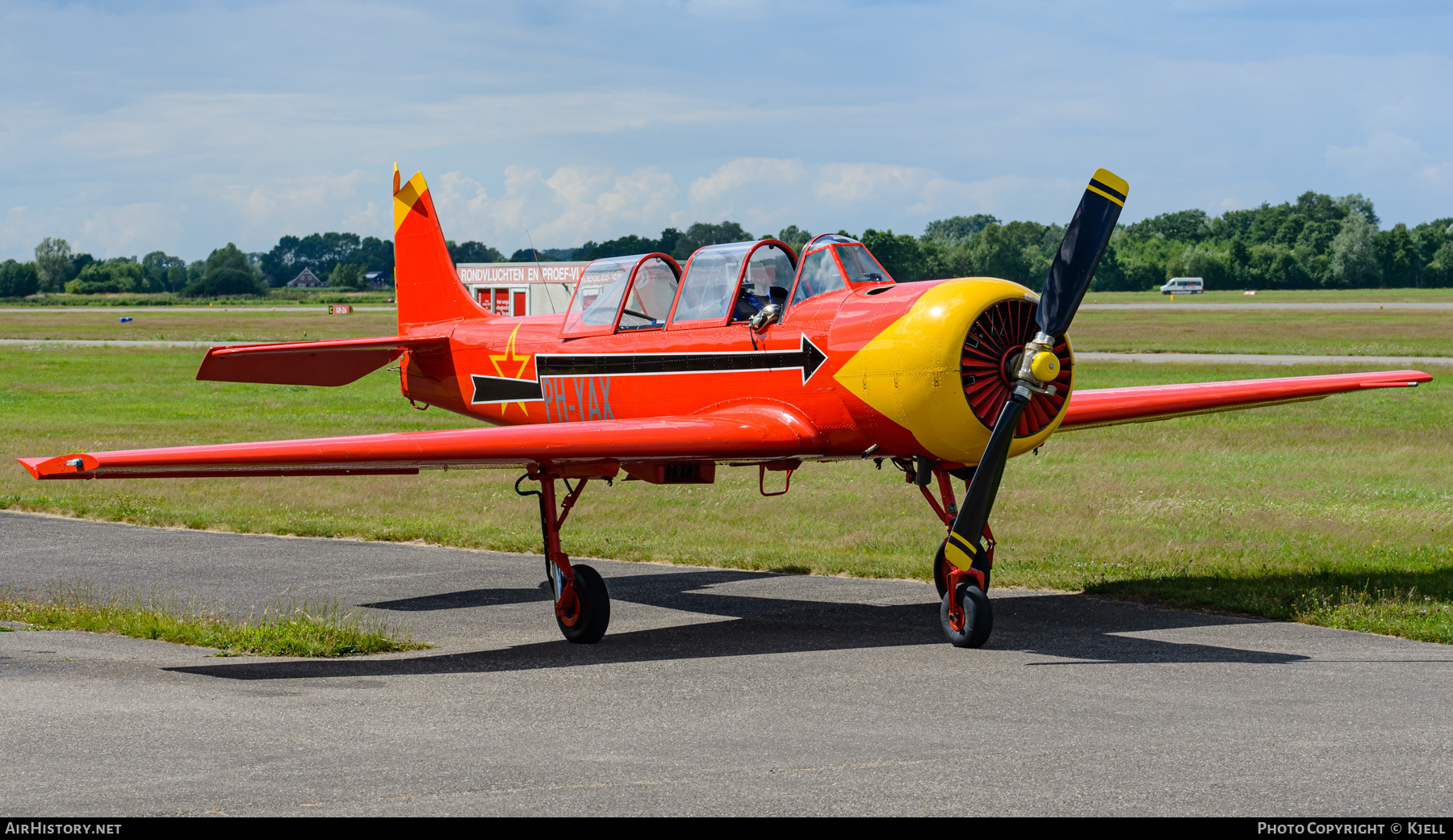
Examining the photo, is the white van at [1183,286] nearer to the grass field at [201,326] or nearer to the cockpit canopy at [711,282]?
the grass field at [201,326]

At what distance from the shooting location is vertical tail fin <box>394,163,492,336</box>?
1438 centimetres

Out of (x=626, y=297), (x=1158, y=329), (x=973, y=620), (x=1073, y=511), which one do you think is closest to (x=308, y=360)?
(x=626, y=297)

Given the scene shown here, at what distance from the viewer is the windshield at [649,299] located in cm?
1149

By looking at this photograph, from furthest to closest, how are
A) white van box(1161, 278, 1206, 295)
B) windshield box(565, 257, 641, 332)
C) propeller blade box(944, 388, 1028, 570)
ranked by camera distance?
white van box(1161, 278, 1206, 295), windshield box(565, 257, 641, 332), propeller blade box(944, 388, 1028, 570)

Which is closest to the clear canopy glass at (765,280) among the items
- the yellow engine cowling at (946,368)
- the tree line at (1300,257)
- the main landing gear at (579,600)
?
the yellow engine cowling at (946,368)

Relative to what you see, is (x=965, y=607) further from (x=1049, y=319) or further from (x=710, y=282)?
(x=710, y=282)

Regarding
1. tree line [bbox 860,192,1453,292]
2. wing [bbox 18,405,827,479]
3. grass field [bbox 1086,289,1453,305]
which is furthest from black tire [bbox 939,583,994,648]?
tree line [bbox 860,192,1453,292]

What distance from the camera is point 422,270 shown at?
14.6m

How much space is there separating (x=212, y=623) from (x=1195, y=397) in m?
8.67

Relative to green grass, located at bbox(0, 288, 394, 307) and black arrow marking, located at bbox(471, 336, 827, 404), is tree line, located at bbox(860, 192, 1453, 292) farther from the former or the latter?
black arrow marking, located at bbox(471, 336, 827, 404)

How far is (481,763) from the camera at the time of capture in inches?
251

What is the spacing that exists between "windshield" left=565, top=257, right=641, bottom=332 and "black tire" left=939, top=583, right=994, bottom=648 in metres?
4.05
